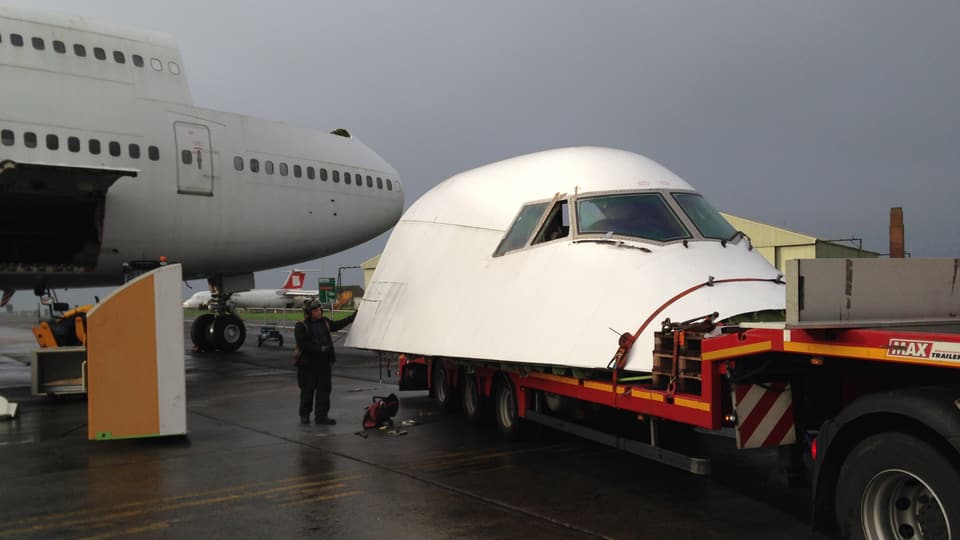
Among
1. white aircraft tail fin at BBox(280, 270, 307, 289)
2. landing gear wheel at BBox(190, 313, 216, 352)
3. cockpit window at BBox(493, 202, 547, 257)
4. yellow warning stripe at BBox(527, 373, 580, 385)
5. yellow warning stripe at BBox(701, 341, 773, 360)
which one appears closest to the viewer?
yellow warning stripe at BBox(701, 341, 773, 360)

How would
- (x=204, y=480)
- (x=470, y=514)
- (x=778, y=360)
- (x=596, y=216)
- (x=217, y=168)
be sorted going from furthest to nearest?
(x=217, y=168), (x=596, y=216), (x=204, y=480), (x=470, y=514), (x=778, y=360)

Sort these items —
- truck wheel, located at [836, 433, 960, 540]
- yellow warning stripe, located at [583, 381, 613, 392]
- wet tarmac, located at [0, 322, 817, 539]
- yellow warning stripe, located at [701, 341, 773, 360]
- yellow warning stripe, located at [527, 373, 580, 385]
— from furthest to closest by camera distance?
yellow warning stripe, located at [527, 373, 580, 385]
yellow warning stripe, located at [583, 381, 613, 392]
wet tarmac, located at [0, 322, 817, 539]
yellow warning stripe, located at [701, 341, 773, 360]
truck wheel, located at [836, 433, 960, 540]

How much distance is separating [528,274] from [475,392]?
2.66m

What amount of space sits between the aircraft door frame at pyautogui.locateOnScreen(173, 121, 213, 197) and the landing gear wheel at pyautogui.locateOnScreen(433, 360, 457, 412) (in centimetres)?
951

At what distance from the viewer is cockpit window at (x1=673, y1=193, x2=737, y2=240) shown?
8773mm

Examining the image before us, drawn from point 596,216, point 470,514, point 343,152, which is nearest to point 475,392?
point 596,216

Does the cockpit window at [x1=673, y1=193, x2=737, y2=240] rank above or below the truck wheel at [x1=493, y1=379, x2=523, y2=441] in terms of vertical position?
above

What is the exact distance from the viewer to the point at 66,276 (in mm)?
19719

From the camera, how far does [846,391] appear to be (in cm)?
545

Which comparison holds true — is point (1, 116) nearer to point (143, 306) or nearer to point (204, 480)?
point (143, 306)

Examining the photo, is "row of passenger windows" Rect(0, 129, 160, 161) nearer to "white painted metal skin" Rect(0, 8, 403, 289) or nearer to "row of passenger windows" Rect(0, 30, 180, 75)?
"white painted metal skin" Rect(0, 8, 403, 289)

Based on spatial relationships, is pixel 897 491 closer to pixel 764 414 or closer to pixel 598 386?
pixel 764 414

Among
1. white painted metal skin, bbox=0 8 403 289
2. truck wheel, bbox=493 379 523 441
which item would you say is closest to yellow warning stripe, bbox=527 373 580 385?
truck wheel, bbox=493 379 523 441

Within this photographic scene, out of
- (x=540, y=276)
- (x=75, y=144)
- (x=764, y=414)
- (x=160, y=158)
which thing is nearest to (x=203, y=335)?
Answer: (x=160, y=158)
